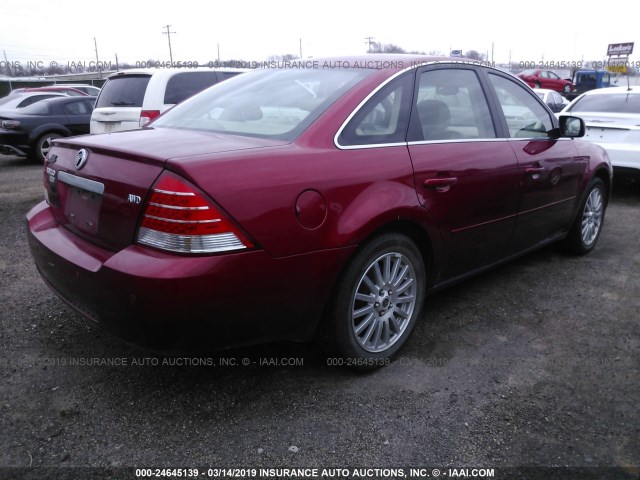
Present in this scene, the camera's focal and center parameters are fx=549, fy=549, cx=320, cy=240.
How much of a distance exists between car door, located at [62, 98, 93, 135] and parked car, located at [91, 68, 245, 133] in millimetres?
3592

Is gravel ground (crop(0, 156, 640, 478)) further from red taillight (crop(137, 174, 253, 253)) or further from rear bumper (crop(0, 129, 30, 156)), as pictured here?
rear bumper (crop(0, 129, 30, 156))

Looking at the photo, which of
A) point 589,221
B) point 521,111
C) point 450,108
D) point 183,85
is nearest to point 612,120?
point 589,221

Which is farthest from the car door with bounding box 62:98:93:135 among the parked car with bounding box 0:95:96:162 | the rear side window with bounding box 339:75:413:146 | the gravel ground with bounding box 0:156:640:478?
the rear side window with bounding box 339:75:413:146

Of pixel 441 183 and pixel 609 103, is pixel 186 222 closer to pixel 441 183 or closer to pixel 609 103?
pixel 441 183

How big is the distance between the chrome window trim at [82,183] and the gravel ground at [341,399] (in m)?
0.98

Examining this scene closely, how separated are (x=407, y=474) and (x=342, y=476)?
0.26 meters

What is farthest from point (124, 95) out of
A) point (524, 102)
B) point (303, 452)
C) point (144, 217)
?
point (303, 452)

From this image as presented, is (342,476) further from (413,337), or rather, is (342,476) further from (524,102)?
(524,102)

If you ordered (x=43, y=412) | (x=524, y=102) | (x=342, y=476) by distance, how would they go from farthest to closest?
(x=524, y=102) < (x=43, y=412) < (x=342, y=476)

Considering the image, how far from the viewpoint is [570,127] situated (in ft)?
13.6

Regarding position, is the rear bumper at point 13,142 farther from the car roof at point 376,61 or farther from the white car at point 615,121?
the white car at point 615,121

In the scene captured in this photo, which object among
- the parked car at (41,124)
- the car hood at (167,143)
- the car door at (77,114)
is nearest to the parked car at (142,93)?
the parked car at (41,124)

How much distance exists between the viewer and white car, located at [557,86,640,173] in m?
6.74

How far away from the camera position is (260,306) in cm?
228
